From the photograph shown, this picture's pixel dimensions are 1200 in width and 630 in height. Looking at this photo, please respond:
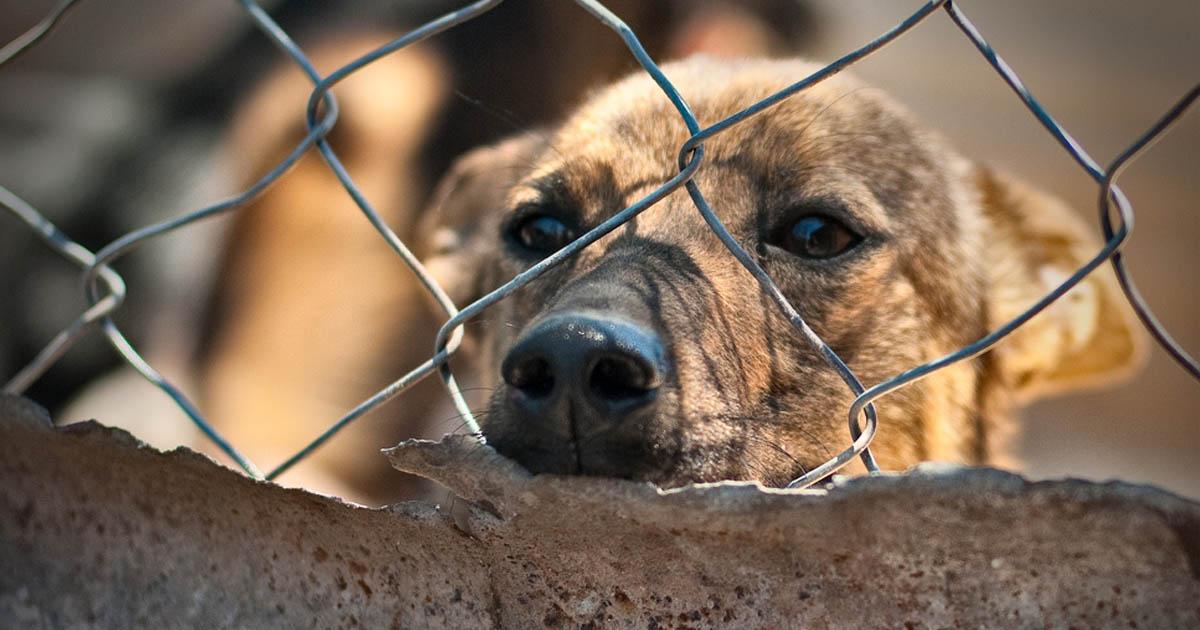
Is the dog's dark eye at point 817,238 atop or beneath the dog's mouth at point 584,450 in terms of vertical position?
atop

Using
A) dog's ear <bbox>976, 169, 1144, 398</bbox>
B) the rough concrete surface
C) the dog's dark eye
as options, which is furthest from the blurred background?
the rough concrete surface

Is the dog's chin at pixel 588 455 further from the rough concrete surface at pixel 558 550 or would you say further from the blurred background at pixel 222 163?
the blurred background at pixel 222 163

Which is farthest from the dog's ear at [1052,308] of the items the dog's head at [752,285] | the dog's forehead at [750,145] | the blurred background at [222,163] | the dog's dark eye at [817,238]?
the blurred background at [222,163]

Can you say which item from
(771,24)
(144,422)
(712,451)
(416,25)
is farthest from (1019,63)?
(712,451)

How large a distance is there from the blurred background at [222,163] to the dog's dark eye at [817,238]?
1419mm

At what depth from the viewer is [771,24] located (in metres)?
5.17

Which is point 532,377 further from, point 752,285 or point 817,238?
point 817,238

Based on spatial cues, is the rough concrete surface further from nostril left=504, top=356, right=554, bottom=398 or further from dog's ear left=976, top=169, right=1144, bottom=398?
dog's ear left=976, top=169, right=1144, bottom=398

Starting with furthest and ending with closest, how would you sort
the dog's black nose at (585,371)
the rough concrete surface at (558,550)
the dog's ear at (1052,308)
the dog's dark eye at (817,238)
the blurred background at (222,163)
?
the blurred background at (222,163) < the dog's ear at (1052,308) < the dog's dark eye at (817,238) < the dog's black nose at (585,371) < the rough concrete surface at (558,550)

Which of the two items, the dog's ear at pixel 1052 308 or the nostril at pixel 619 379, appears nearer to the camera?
the nostril at pixel 619 379

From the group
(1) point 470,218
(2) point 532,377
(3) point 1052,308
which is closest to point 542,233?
(1) point 470,218

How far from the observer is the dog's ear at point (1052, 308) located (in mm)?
2943

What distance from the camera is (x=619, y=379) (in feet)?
5.41

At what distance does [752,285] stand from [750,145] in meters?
0.44
